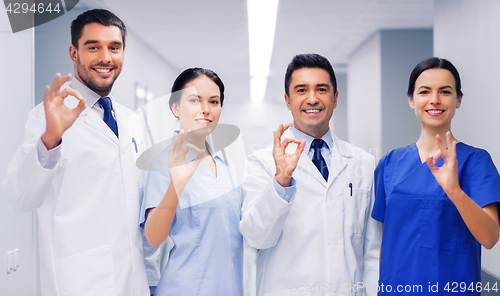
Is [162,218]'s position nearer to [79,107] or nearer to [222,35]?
[79,107]

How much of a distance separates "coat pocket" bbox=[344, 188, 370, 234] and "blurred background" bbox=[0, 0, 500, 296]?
0.32 m

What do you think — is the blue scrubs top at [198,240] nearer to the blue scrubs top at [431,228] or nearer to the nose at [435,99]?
the blue scrubs top at [431,228]

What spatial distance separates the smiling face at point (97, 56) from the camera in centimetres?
84

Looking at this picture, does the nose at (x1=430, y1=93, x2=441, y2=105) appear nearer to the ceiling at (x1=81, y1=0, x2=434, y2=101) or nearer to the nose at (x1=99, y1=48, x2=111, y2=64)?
the ceiling at (x1=81, y1=0, x2=434, y2=101)

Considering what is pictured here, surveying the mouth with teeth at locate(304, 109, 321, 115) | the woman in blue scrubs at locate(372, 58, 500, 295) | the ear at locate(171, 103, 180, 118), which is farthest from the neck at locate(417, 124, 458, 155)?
the ear at locate(171, 103, 180, 118)

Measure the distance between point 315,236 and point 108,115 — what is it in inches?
25.6

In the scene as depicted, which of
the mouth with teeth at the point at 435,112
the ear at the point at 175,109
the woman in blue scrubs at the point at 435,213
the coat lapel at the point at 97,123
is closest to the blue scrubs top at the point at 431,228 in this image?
the woman in blue scrubs at the point at 435,213

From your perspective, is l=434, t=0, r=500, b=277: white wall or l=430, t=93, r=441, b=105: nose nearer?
l=430, t=93, r=441, b=105: nose

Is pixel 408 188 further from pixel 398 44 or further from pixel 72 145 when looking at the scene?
pixel 398 44

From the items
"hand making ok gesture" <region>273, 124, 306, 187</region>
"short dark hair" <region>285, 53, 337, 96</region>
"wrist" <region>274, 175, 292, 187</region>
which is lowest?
"wrist" <region>274, 175, 292, 187</region>

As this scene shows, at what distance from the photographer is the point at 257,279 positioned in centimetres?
99

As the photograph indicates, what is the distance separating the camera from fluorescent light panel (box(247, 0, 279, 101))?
1.12m

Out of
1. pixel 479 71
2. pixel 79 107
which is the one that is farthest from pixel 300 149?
pixel 479 71

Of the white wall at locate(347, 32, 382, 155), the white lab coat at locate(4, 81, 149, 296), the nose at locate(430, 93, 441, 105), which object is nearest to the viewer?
the white lab coat at locate(4, 81, 149, 296)
